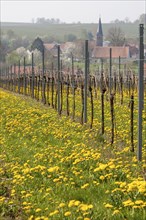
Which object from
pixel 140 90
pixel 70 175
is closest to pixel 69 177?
pixel 70 175

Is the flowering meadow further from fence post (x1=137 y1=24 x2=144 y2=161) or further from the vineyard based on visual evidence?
fence post (x1=137 y1=24 x2=144 y2=161)

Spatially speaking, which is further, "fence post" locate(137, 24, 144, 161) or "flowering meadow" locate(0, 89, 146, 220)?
"fence post" locate(137, 24, 144, 161)

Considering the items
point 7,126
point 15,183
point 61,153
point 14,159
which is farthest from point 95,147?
point 7,126

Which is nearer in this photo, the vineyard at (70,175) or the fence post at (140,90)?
the vineyard at (70,175)

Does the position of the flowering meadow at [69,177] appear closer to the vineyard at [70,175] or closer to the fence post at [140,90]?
the vineyard at [70,175]

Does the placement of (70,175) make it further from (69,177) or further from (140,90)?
(140,90)

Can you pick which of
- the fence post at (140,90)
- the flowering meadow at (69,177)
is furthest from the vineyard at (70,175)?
the fence post at (140,90)

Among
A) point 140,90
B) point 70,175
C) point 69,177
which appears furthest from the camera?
point 140,90

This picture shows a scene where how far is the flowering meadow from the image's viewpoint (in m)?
7.21

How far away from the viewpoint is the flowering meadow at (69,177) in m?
7.21

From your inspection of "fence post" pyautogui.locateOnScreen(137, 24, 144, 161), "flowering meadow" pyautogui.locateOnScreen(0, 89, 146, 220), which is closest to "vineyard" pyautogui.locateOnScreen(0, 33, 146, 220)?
"flowering meadow" pyautogui.locateOnScreen(0, 89, 146, 220)

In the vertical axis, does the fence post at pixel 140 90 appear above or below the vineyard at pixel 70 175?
above

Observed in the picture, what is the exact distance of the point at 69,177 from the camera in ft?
30.7

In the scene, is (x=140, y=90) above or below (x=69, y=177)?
above
